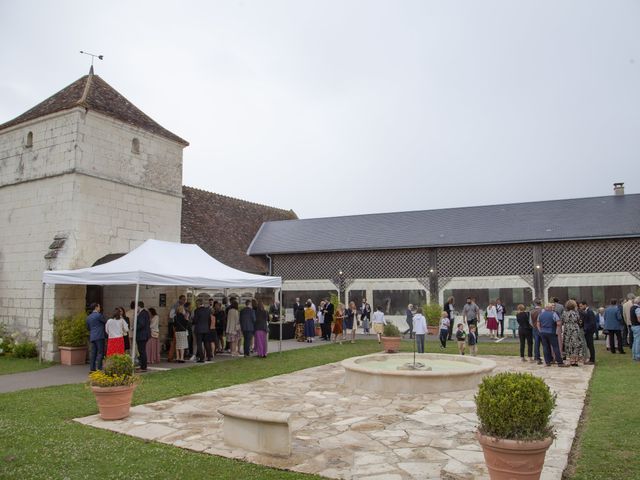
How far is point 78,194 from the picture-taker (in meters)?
13.0

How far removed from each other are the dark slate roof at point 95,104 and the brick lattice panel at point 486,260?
516 inches

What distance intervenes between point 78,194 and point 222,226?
12.5 meters

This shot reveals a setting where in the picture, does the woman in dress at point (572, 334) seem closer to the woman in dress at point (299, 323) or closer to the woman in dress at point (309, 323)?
the woman in dress at point (309, 323)

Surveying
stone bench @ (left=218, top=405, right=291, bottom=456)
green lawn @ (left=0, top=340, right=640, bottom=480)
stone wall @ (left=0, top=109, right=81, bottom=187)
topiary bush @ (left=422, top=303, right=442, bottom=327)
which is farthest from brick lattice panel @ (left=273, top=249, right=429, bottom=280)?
stone bench @ (left=218, top=405, right=291, bottom=456)

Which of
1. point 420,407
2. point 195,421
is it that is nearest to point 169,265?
point 195,421

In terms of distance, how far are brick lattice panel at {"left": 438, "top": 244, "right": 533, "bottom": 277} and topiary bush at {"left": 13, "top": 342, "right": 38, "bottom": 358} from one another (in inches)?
637

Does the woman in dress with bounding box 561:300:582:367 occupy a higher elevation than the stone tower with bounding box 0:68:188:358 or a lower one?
lower

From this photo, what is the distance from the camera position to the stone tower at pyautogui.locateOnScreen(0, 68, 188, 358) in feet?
42.6

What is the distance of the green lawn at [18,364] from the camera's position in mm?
11109

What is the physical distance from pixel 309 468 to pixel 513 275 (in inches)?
734

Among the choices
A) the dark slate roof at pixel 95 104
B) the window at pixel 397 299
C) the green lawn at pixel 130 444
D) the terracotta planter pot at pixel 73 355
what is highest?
the dark slate roof at pixel 95 104

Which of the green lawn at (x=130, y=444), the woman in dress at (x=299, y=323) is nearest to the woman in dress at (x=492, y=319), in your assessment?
the woman in dress at (x=299, y=323)

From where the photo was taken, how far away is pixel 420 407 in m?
7.49

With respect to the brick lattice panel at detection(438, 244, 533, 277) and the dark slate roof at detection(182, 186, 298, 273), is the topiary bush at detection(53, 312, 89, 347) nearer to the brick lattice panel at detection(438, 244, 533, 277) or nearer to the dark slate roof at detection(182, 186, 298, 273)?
the dark slate roof at detection(182, 186, 298, 273)
